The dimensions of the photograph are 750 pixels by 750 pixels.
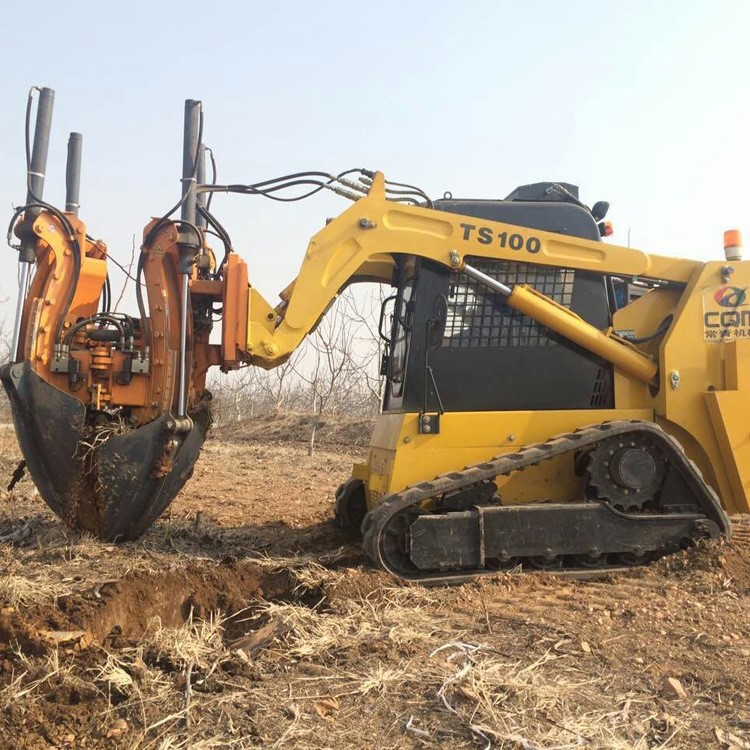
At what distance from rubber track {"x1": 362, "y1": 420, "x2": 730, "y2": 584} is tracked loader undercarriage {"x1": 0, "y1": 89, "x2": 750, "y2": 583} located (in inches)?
0.6

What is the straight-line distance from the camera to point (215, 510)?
8906 mm

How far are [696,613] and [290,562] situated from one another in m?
2.67

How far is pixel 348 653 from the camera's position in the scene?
3.63 m

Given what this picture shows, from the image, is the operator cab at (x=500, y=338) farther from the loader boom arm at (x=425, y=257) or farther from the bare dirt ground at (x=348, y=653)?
the bare dirt ground at (x=348, y=653)

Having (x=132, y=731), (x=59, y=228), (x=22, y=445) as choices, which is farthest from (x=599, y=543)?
(x=59, y=228)

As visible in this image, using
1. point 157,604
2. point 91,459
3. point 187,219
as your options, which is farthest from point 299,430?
point 157,604

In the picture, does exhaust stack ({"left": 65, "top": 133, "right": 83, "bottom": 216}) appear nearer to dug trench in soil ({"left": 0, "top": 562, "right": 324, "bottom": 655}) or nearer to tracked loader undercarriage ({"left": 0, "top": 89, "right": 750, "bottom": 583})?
tracked loader undercarriage ({"left": 0, "top": 89, "right": 750, "bottom": 583})

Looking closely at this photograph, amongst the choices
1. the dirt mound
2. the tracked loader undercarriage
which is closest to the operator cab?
the tracked loader undercarriage

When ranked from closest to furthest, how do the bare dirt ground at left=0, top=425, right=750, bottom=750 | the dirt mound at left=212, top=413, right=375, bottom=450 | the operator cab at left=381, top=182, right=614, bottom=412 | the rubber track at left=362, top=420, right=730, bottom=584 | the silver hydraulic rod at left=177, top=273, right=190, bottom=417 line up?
the bare dirt ground at left=0, top=425, right=750, bottom=750 → the rubber track at left=362, top=420, right=730, bottom=584 → the silver hydraulic rod at left=177, top=273, right=190, bottom=417 → the operator cab at left=381, top=182, right=614, bottom=412 → the dirt mound at left=212, top=413, right=375, bottom=450

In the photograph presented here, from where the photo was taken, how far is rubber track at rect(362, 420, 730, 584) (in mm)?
5062

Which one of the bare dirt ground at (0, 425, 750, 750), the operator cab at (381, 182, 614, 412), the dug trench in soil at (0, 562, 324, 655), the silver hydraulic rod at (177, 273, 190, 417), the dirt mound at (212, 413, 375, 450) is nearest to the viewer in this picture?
the bare dirt ground at (0, 425, 750, 750)

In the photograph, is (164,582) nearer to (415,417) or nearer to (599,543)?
(415,417)

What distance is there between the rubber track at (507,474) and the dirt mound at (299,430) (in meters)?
16.1

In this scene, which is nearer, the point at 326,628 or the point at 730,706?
the point at 730,706
